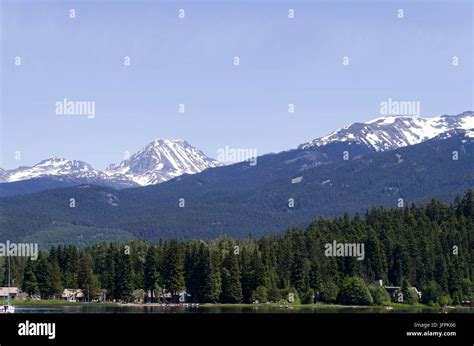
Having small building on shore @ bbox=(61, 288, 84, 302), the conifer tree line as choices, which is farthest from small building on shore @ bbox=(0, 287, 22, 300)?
small building on shore @ bbox=(61, 288, 84, 302)

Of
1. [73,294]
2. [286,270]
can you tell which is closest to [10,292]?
[73,294]

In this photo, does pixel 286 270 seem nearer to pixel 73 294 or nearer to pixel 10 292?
pixel 73 294

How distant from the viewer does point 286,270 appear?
18262cm

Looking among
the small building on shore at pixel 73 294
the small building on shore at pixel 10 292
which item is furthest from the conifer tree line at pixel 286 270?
the small building on shore at pixel 10 292

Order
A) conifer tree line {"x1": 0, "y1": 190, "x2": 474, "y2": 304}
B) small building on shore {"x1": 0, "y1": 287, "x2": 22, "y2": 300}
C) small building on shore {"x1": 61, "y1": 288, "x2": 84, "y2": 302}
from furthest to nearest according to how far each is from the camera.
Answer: small building on shore {"x1": 0, "y1": 287, "x2": 22, "y2": 300} → small building on shore {"x1": 61, "y1": 288, "x2": 84, "y2": 302} → conifer tree line {"x1": 0, "y1": 190, "x2": 474, "y2": 304}

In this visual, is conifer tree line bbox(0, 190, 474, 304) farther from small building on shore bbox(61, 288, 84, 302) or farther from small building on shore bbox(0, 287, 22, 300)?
small building on shore bbox(0, 287, 22, 300)

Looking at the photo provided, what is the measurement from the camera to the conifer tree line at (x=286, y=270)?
171500mm

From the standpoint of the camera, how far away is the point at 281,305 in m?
162

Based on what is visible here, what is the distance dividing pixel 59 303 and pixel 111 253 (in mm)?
19070

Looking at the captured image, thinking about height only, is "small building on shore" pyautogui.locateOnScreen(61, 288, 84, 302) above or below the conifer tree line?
below

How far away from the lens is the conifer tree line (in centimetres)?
17150
